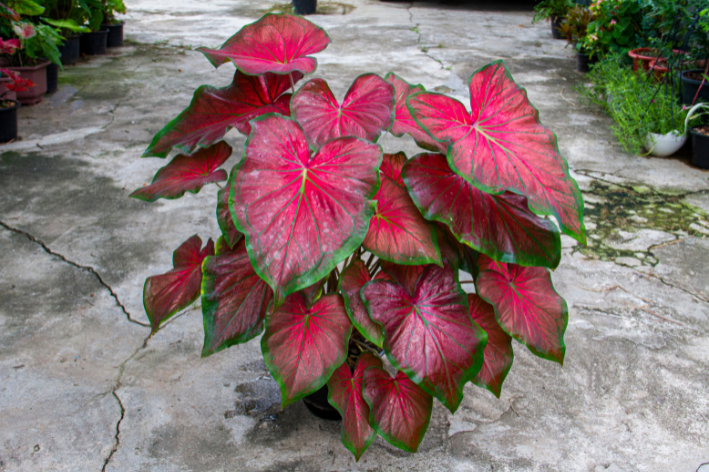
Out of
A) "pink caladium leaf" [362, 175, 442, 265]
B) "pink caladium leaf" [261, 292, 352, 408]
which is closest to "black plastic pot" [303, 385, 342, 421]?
"pink caladium leaf" [261, 292, 352, 408]

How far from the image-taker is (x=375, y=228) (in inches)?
37.2

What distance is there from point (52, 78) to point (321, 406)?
320cm

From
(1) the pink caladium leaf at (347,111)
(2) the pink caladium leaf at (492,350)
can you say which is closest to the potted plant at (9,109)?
(1) the pink caladium leaf at (347,111)

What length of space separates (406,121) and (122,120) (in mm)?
2441

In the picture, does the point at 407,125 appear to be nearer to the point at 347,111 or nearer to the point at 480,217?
the point at 347,111

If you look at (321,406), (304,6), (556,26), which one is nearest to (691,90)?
(321,406)

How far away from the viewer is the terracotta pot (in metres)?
3.08

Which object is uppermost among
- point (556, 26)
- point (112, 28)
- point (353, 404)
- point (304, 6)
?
point (304, 6)

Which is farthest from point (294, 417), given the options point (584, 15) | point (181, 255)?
point (584, 15)

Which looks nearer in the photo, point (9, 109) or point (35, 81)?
point (9, 109)

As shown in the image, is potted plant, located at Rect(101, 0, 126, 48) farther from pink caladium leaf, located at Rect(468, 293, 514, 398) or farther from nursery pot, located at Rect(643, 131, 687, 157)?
pink caladium leaf, located at Rect(468, 293, 514, 398)

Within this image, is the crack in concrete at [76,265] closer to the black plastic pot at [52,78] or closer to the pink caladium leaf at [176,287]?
A: the pink caladium leaf at [176,287]

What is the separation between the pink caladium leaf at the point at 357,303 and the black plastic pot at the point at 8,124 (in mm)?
2417

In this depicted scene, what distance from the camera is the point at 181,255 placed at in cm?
114
